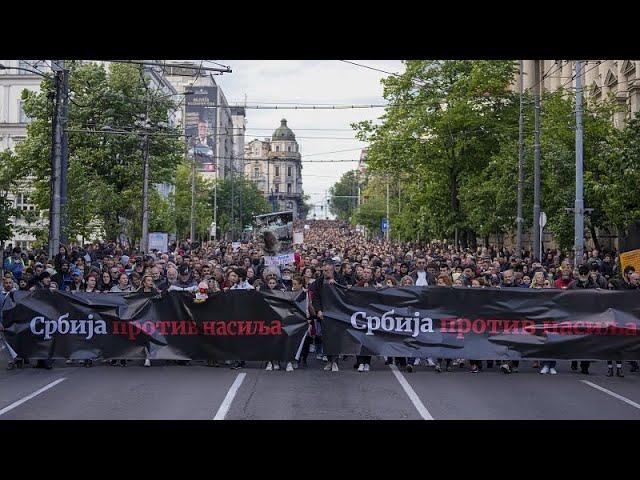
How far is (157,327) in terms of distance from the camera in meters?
15.4

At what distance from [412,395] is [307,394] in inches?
56.2

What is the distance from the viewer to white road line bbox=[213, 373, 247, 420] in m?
11.3

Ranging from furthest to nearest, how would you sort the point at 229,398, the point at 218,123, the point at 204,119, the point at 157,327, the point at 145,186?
the point at 218,123 → the point at 204,119 → the point at 145,186 → the point at 157,327 → the point at 229,398

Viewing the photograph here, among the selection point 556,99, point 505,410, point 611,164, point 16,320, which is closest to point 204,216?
point 556,99

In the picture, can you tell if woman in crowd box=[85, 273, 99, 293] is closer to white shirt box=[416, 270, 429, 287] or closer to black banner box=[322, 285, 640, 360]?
black banner box=[322, 285, 640, 360]

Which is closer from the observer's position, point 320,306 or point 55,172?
point 320,306

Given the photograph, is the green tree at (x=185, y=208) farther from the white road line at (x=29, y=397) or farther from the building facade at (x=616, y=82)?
the white road line at (x=29, y=397)

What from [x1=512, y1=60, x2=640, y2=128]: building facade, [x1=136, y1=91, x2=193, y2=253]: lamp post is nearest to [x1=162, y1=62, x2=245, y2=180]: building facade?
[x1=512, y1=60, x2=640, y2=128]: building facade

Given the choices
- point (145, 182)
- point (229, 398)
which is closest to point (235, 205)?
point (145, 182)

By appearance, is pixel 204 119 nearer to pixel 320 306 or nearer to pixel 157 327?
pixel 157 327

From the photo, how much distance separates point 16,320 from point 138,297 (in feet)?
6.54
